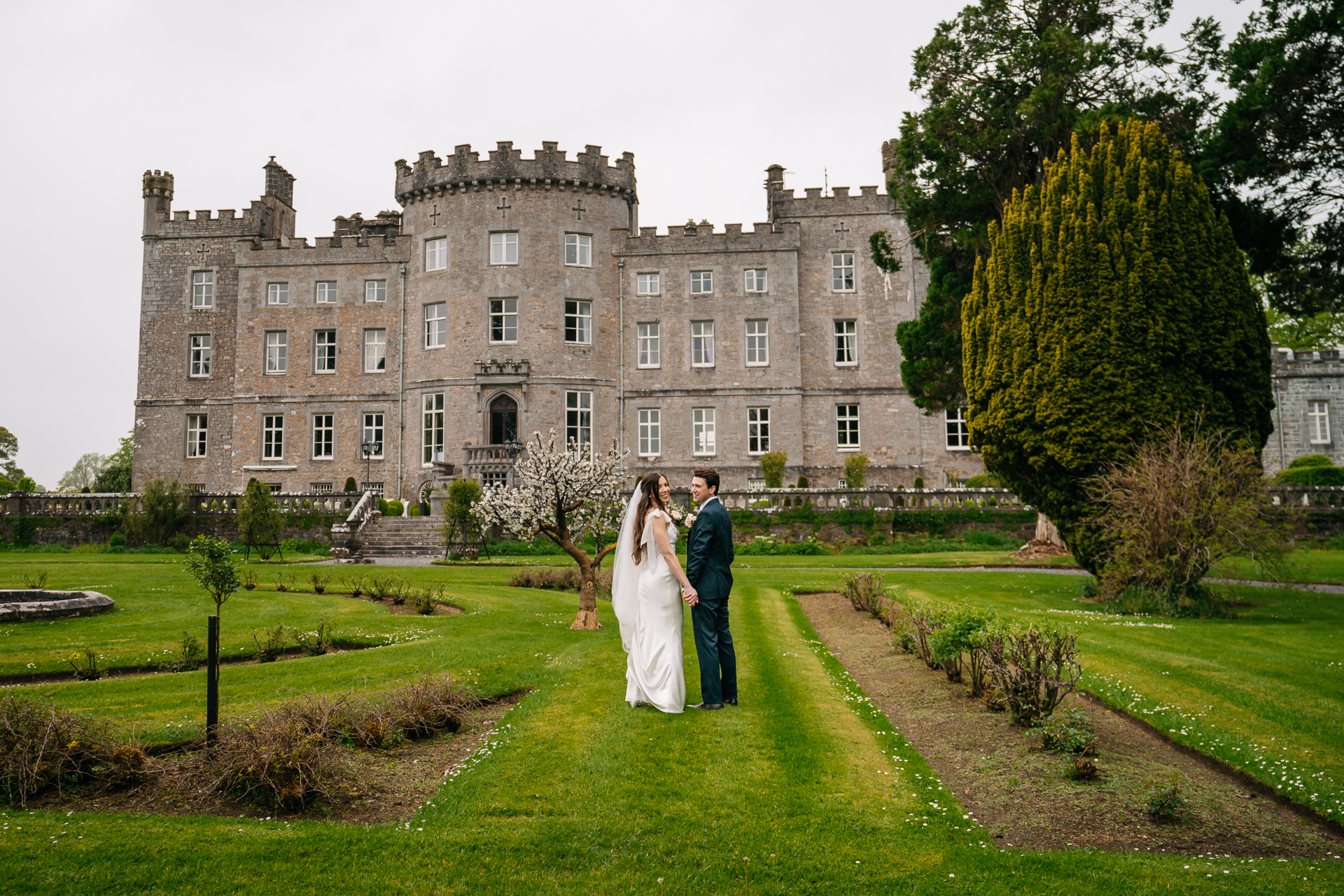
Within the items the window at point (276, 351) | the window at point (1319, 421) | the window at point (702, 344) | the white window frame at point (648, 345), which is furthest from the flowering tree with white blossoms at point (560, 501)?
the window at point (1319, 421)

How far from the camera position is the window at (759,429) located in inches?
1414

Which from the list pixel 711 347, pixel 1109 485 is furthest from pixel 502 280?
pixel 1109 485

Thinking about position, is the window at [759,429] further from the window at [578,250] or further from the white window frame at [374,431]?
the white window frame at [374,431]

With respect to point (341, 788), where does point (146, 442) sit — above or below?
above

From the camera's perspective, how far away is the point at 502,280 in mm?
34875

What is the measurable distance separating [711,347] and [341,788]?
31.7 m

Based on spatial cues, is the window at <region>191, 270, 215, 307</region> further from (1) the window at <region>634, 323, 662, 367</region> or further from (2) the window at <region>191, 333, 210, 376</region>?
(1) the window at <region>634, 323, 662, 367</region>

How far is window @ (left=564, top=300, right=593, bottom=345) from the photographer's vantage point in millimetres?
35562

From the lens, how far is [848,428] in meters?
36.3

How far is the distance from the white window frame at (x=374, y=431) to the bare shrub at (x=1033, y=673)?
31936 mm

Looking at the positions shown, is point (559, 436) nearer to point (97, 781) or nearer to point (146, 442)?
point (146, 442)

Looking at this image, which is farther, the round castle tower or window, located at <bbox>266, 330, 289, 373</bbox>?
window, located at <bbox>266, 330, 289, 373</bbox>

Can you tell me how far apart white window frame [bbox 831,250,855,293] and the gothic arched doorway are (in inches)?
550

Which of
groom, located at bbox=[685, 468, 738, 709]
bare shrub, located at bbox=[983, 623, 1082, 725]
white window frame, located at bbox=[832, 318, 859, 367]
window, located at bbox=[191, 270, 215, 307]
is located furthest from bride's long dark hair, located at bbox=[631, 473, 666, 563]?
window, located at bbox=[191, 270, 215, 307]
